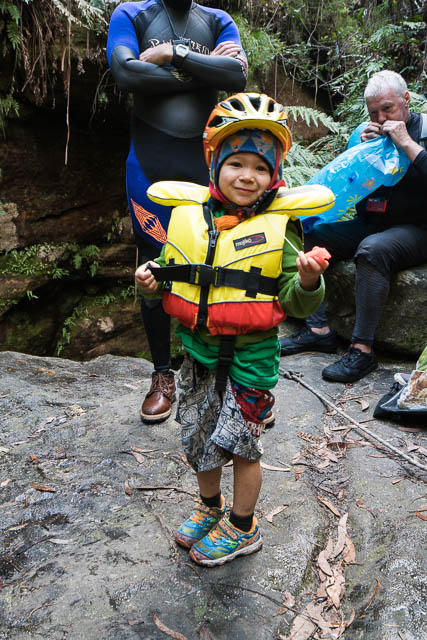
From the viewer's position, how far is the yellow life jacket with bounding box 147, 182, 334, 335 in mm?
1903

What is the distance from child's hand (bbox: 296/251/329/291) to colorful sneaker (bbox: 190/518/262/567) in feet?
3.77

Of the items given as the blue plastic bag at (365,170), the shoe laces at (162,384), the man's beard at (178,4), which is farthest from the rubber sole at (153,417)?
the man's beard at (178,4)

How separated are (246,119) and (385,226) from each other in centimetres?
295

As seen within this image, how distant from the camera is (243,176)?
1.94 metres

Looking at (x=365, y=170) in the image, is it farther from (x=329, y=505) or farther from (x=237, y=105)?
(x=329, y=505)

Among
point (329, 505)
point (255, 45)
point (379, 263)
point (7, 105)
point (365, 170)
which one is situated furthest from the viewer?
point (255, 45)

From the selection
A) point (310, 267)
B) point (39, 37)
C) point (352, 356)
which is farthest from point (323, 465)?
point (39, 37)

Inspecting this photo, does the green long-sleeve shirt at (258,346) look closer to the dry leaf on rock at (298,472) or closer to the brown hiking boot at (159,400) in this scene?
the dry leaf on rock at (298,472)

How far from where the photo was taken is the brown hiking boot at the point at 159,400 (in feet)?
10.8

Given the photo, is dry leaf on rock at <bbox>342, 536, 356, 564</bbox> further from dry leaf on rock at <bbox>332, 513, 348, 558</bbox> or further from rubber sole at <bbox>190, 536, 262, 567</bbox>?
rubber sole at <bbox>190, 536, 262, 567</bbox>

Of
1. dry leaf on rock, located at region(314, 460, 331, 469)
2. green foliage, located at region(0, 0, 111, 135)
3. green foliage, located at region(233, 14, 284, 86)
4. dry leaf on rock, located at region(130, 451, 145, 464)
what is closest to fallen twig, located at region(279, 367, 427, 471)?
dry leaf on rock, located at region(314, 460, 331, 469)

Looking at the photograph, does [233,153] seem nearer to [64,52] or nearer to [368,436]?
[368,436]

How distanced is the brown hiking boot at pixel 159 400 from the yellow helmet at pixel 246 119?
1.80 meters

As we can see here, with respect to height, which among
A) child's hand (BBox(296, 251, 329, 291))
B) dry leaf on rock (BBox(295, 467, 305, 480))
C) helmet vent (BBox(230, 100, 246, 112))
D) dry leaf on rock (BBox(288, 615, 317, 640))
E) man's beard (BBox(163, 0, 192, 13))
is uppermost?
man's beard (BBox(163, 0, 192, 13))
